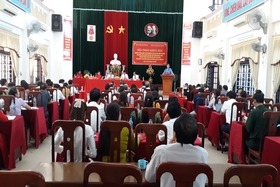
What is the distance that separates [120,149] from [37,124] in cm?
272

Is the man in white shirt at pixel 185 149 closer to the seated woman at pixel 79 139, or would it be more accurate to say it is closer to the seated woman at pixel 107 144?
the seated woman at pixel 107 144

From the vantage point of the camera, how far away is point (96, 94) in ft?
13.1

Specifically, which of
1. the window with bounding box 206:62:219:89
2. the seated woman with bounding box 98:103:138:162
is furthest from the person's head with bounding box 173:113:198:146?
the window with bounding box 206:62:219:89

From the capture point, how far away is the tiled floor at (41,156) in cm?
403

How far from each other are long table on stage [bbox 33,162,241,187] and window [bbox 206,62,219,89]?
33.7 ft

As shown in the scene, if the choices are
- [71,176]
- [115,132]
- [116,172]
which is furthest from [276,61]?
[116,172]

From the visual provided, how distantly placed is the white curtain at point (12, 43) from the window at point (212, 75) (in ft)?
25.2

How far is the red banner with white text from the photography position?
49.4ft

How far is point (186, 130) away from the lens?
1.73m

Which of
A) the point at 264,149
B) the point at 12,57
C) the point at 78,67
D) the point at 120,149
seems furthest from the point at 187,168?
the point at 78,67

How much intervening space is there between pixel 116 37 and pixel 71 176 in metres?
13.8

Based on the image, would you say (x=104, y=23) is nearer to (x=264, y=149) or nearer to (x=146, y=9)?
(x=146, y=9)

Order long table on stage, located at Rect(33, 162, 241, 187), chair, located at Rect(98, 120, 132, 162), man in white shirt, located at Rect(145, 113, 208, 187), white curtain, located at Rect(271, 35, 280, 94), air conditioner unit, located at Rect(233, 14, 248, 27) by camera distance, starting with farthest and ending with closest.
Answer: air conditioner unit, located at Rect(233, 14, 248, 27) → white curtain, located at Rect(271, 35, 280, 94) → chair, located at Rect(98, 120, 132, 162) → long table on stage, located at Rect(33, 162, 241, 187) → man in white shirt, located at Rect(145, 113, 208, 187)

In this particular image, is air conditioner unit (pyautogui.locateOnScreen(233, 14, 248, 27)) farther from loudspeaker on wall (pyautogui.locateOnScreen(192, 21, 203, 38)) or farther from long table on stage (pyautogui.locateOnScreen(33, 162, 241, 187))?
long table on stage (pyautogui.locateOnScreen(33, 162, 241, 187))
